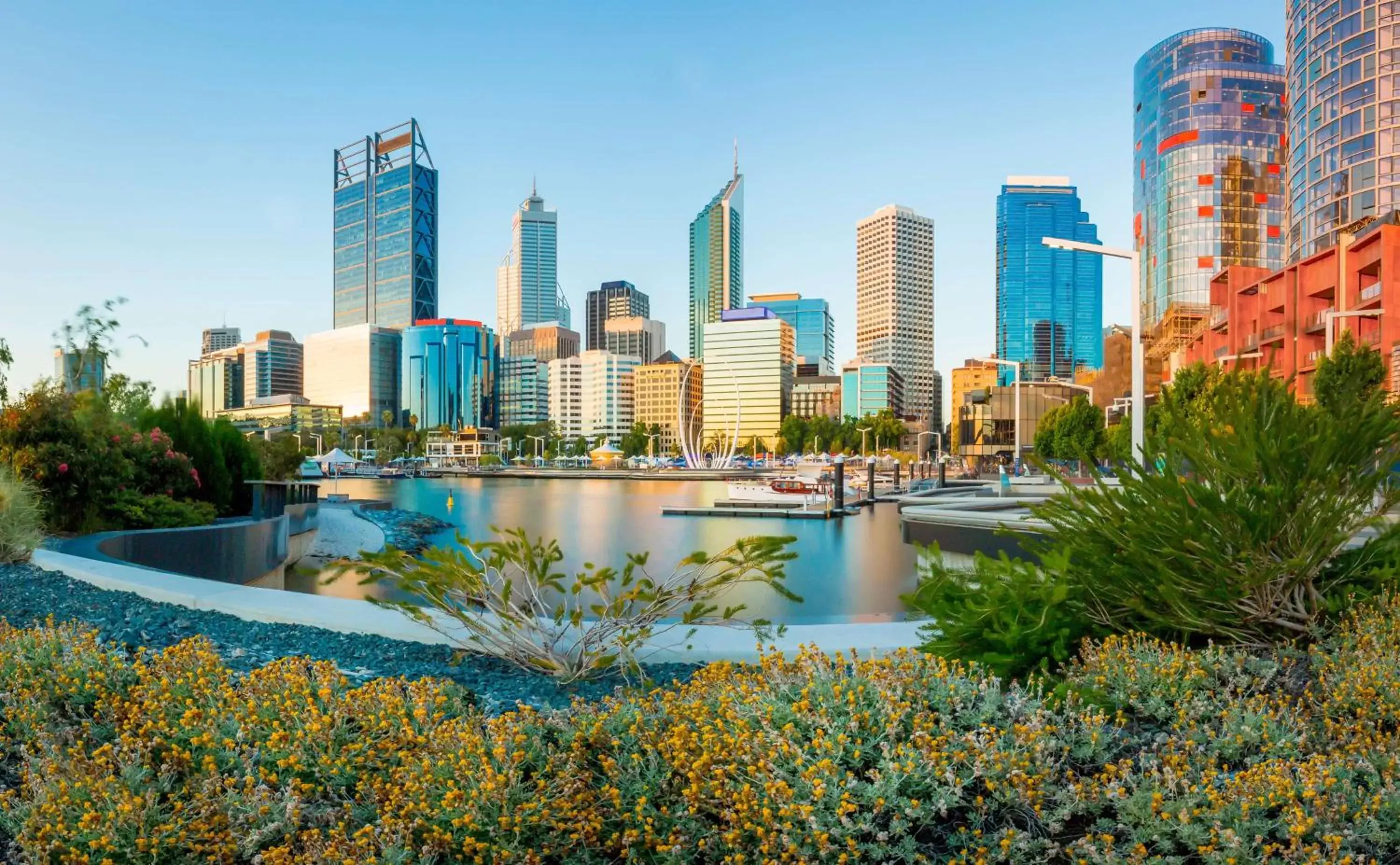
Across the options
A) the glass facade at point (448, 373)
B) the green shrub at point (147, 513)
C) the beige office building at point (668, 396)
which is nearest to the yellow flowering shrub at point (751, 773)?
the green shrub at point (147, 513)

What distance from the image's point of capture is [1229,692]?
3.62 m

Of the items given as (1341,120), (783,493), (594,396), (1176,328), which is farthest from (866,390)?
(783,493)

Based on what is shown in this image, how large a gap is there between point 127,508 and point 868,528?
2393 cm

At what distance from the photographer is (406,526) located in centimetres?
3209

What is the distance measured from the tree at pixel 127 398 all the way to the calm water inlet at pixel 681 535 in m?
5.54

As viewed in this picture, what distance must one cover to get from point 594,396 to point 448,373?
33.4 metres

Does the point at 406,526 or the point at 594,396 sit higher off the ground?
the point at 594,396

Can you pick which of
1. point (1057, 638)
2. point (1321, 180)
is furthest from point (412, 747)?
point (1321, 180)

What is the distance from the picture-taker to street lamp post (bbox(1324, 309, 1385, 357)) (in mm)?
33125

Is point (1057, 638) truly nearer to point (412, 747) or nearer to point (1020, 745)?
point (1020, 745)

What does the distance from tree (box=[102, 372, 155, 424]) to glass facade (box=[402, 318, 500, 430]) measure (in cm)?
16824

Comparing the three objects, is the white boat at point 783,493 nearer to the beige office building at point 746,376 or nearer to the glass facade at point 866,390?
the beige office building at point 746,376

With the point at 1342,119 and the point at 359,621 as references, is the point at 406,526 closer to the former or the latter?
the point at 359,621

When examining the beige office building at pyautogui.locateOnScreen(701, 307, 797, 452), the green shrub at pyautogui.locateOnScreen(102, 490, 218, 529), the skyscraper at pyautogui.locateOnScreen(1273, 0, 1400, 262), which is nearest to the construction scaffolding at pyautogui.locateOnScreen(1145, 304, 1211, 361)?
the skyscraper at pyautogui.locateOnScreen(1273, 0, 1400, 262)
